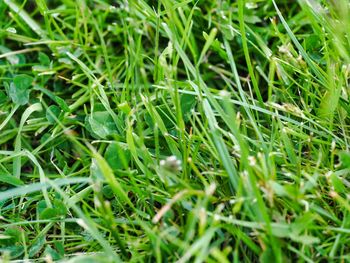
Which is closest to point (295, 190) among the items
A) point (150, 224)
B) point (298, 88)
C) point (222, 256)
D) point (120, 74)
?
point (222, 256)

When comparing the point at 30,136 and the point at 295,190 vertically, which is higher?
the point at 295,190

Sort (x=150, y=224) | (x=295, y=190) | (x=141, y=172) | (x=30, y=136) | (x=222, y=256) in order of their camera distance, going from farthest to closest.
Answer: (x=30, y=136) < (x=141, y=172) < (x=150, y=224) < (x=295, y=190) < (x=222, y=256)

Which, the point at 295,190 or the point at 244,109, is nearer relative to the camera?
the point at 295,190

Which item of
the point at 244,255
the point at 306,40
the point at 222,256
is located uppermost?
the point at 306,40

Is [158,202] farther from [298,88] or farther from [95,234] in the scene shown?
[298,88]

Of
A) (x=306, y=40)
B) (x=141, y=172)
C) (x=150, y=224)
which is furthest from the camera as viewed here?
(x=306, y=40)

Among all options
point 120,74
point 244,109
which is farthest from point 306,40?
point 120,74
